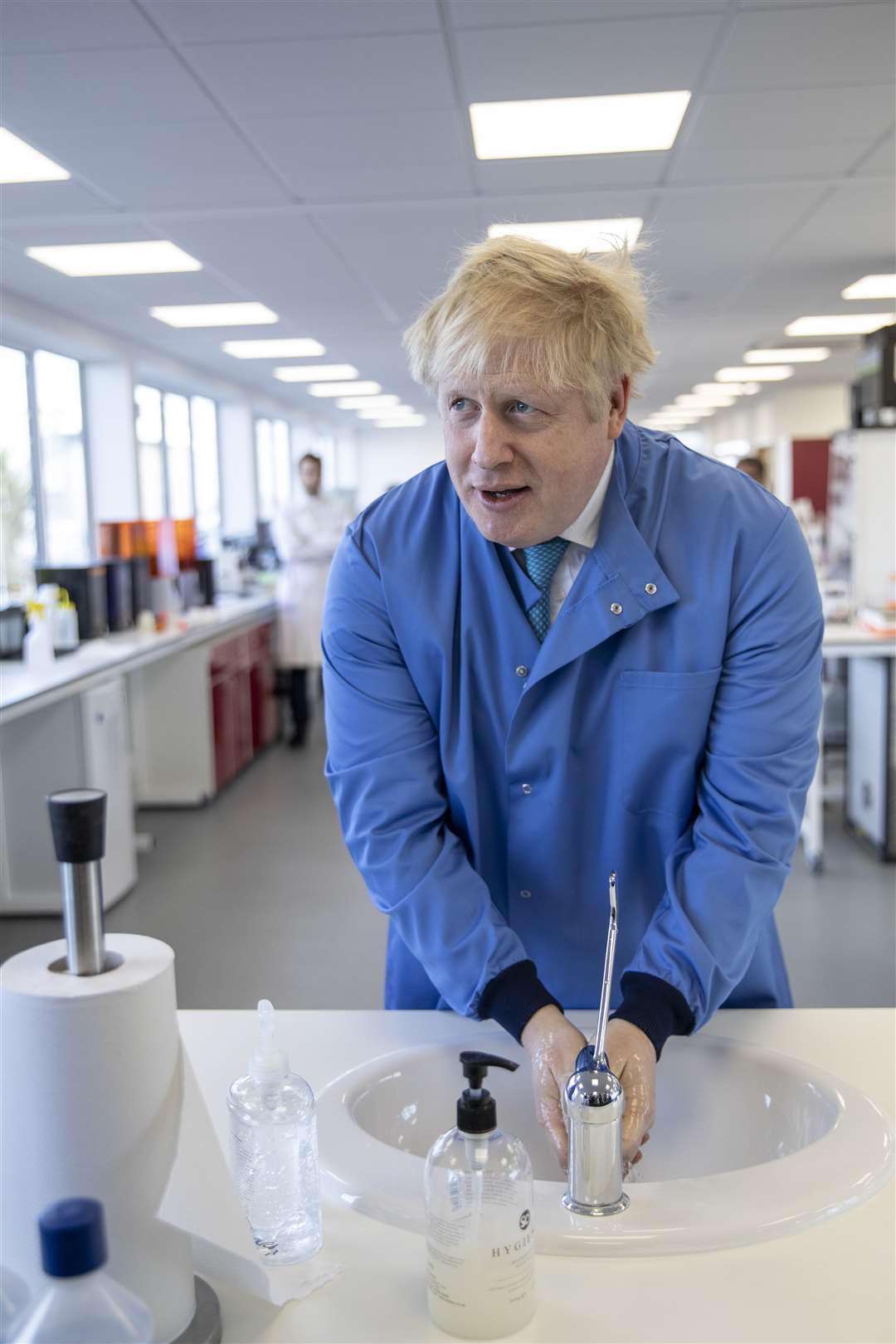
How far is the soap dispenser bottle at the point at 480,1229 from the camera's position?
33.2 inches

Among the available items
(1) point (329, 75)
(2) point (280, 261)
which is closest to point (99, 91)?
(1) point (329, 75)

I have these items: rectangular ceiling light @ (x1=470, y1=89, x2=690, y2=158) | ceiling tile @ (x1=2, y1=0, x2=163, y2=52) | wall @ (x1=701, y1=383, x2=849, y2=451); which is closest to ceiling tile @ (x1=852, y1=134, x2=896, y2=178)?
rectangular ceiling light @ (x1=470, y1=89, x2=690, y2=158)

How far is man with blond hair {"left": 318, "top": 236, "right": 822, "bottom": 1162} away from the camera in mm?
1200

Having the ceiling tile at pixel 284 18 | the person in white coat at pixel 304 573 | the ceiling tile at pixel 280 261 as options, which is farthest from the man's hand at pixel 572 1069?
the person in white coat at pixel 304 573

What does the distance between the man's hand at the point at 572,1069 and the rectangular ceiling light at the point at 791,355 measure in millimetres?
9421

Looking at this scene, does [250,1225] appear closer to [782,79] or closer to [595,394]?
[595,394]

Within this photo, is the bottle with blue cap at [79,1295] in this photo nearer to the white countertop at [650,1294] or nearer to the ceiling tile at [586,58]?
the white countertop at [650,1294]

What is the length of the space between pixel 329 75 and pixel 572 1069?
301 centimetres

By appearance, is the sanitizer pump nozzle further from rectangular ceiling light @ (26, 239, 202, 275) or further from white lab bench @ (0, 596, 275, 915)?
rectangular ceiling light @ (26, 239, 202, 275)

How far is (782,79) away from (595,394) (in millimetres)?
2788

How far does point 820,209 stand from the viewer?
16.5 feet

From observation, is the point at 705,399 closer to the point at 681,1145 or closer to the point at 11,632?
the point at 11,632

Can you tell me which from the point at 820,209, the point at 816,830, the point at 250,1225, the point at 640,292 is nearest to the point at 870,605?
the point at 816,830

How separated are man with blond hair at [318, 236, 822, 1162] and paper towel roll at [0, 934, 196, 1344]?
1.58ft
